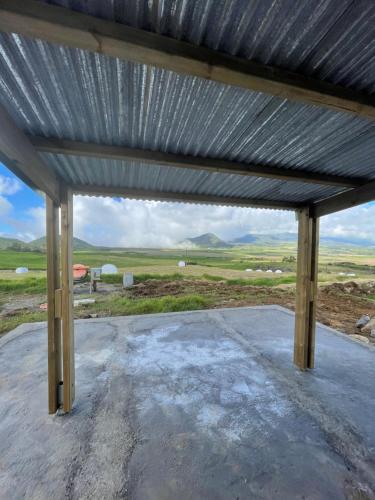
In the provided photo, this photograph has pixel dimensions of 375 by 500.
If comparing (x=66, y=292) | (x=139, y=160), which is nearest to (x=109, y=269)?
(x=66, y=292)

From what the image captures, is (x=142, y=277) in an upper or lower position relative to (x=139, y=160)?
lower

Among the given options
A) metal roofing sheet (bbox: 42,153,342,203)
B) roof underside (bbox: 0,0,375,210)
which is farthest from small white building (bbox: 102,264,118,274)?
roof underside (bbox: 0,0,375,210)

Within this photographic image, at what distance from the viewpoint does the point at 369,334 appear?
4.19 metres

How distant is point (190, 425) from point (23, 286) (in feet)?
20.3

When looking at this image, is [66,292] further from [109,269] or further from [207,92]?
[109,269]

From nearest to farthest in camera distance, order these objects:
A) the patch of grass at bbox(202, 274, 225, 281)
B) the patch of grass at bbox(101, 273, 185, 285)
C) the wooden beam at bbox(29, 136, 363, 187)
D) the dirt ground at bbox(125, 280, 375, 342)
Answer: the wooden beam at bbox(29, 136, 363, 187) → the dirt ground at bbox(125, 280, 375, 342) → the patch of grass at bbox(101, 273, 185, 285) → the patch of grass at bbox(202, 274, 225, 281)

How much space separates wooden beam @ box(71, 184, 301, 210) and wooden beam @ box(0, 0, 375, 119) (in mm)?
1626

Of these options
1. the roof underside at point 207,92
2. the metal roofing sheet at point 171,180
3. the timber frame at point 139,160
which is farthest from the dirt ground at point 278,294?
the roof underside at point 207,92

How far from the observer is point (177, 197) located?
248 cm

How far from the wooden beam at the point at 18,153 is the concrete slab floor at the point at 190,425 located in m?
1.98

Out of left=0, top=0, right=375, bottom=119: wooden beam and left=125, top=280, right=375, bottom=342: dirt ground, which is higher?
left=0, top=0, right=375, bottom=119: wooden beam

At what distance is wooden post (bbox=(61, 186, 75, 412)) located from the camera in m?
2.08

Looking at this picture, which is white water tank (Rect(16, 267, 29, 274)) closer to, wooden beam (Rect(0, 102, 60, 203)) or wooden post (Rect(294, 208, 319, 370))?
wooden beam (Rect(0, 102, 60, 203))

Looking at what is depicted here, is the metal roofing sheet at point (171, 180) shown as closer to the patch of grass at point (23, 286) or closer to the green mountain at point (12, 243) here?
the patch of grass at point (23, 286)
